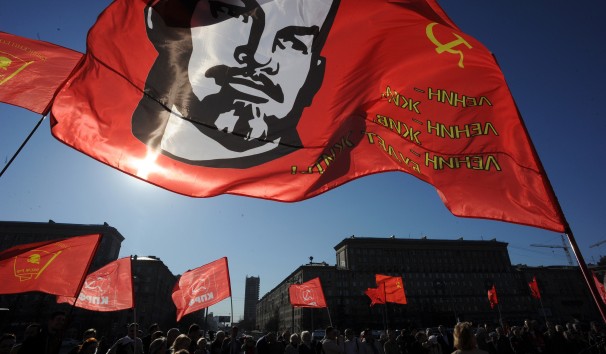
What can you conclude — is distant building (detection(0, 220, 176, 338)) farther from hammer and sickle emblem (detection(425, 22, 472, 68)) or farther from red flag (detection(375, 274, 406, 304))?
hammer and sickle emblem (detection(425, 22, 472, 68))

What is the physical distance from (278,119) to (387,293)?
17355mm

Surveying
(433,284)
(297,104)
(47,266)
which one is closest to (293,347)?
(47,266)

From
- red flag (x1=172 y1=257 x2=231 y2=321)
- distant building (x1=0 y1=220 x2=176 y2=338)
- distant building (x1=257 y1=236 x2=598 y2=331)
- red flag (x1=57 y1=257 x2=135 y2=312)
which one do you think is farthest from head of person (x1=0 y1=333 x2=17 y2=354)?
distant building (x1=257 y1=236 x2=598 y2=331)

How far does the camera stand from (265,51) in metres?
3.82

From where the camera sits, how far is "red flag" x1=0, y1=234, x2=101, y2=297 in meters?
5.92

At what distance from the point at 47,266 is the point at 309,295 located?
11291 mm

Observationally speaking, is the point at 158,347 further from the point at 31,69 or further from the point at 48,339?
the point at 31,69

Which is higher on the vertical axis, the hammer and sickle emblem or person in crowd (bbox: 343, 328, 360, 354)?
the hammer and sickle emblem

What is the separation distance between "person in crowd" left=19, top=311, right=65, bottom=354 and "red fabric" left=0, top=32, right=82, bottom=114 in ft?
11.8

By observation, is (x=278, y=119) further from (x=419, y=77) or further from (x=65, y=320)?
(x=65, y=320)

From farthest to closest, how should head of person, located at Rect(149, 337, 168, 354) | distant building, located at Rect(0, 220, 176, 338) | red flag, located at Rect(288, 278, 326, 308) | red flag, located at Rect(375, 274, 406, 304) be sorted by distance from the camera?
1. distant building, located at Rect(0, 220, 176, 338)
2. red flag, located at Rect(375, 274, 406, 304)
3. red flag, located at Rect(288, 278, 326, 308)
4. head of person, located at Rect(149, 337, 168, 354)

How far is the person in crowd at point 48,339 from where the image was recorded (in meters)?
5.05

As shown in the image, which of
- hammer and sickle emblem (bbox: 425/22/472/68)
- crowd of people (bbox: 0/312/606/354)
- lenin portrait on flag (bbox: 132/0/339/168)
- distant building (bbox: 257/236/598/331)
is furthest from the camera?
distant building (bbox: 257/236/598/331)

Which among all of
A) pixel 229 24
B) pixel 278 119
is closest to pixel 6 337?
pixel 278 119
